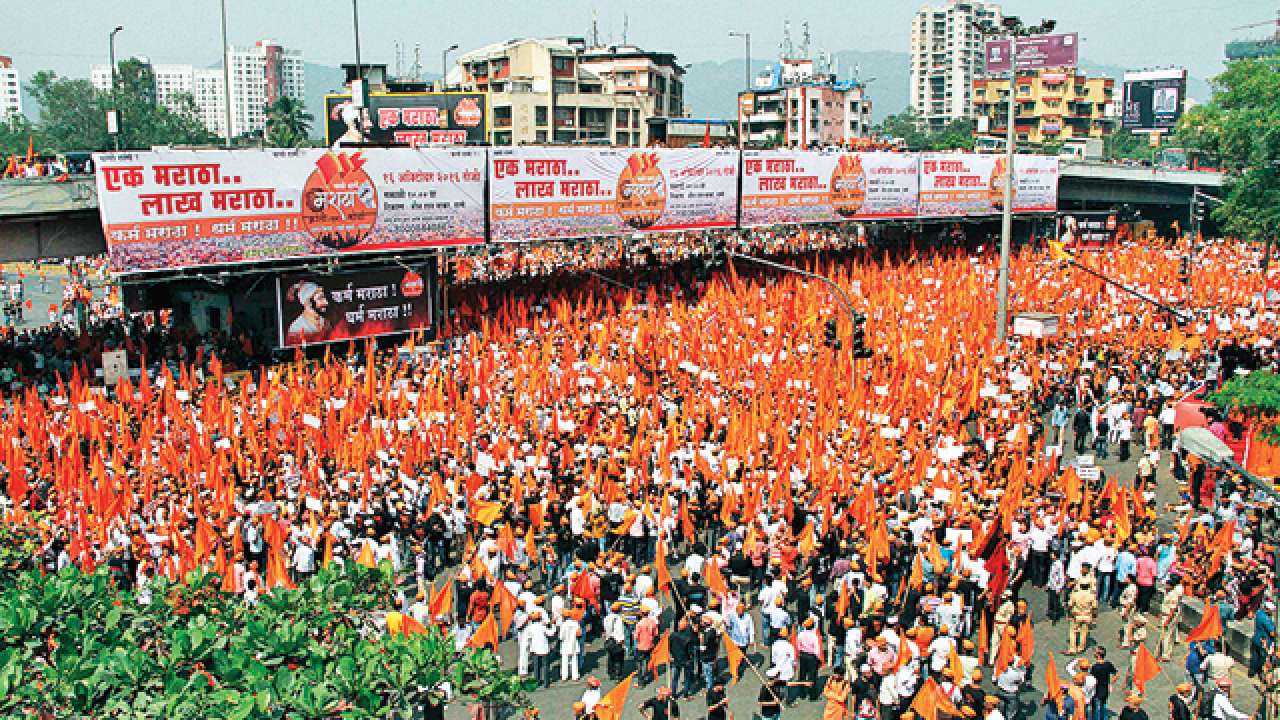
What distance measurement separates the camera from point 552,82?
303ft

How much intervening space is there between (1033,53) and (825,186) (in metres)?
11.4

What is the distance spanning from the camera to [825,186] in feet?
134

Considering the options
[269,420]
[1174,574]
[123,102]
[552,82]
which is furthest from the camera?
[123,102]

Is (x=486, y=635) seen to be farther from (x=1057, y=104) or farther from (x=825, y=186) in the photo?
(x=1057, y=104)

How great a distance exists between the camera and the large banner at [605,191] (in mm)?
31553

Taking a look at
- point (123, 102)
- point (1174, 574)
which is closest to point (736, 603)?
point (1174, 574)

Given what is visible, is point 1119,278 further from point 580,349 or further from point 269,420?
point 269,420

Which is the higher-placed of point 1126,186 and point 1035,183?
point 1035,183

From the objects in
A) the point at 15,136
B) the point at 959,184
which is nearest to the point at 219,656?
the point at 959,184

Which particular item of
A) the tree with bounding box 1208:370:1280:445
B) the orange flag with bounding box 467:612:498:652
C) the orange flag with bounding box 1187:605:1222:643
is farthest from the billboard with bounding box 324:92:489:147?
the orange flag with bounding box 1187:605:1222:643

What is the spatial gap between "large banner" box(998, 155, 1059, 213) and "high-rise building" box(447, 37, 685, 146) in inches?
1543

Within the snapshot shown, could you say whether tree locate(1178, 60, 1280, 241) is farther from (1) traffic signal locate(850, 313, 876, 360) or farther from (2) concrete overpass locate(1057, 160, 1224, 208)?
(1) traffic signal locate(850, 313, 876, 360)

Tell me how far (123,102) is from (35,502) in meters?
113

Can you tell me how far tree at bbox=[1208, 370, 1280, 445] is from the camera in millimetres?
17547
